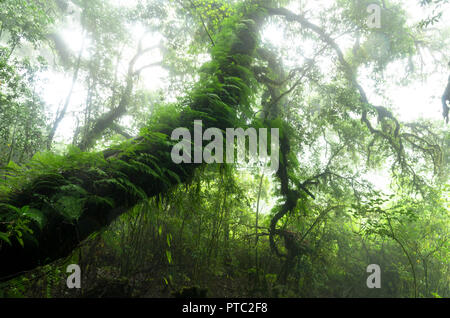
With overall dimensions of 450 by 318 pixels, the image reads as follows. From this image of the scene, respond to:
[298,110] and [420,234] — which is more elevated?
[298,110]

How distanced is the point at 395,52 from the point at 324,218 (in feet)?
14.1

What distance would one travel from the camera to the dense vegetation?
1.74 meters

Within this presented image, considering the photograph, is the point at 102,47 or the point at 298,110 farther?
the point at 102,47

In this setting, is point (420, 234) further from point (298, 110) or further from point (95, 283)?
point (95, 283)

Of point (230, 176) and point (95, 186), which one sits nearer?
point (95, 186)

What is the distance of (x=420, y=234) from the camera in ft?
19.3

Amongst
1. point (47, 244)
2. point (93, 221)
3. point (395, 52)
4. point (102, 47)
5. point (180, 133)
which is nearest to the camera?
point (47, 244)

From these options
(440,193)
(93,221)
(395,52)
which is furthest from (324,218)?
(93,221)

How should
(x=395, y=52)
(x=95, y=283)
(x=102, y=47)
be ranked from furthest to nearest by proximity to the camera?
(x=102, y=47)
(x=395, y=52)
(x=95, y=283)

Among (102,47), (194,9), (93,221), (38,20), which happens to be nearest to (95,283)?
(93,221)

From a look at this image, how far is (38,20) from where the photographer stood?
21.7 feet

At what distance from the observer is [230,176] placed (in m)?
2.96

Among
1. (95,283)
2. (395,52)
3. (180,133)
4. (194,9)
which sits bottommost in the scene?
(95,283)

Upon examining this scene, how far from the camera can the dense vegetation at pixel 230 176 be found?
5.71 feet
